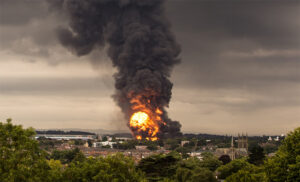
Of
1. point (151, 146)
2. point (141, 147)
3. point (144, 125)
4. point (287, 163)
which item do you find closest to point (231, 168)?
point (287, 163)

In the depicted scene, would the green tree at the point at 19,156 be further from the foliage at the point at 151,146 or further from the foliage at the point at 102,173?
the foliage at the point at 151,146

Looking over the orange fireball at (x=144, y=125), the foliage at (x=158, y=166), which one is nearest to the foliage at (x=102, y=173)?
the foliage at (x=158, y=166)

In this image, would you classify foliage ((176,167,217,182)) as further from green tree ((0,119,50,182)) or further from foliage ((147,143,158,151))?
foliage ((147,143,158,151))

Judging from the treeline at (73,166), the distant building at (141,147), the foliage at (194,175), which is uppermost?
the distant building at (141,147)

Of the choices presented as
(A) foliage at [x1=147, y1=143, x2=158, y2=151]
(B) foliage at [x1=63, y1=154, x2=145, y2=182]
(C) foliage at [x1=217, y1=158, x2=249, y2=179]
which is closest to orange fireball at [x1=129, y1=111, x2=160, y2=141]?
(A) foliage at [x1=147, y1=143, x2=158, y2=151]

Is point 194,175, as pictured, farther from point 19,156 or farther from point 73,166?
point 19,156

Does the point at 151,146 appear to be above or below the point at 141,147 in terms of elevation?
above
